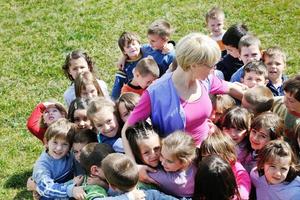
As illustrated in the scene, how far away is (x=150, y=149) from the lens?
455 cm

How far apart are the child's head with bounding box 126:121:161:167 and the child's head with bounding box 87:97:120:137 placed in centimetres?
61

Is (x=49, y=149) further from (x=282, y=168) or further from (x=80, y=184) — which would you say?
(x=282, y=168)

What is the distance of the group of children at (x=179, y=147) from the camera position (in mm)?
4273

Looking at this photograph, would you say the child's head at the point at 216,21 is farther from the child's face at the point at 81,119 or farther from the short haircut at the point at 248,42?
the child's face at the point at 81,119

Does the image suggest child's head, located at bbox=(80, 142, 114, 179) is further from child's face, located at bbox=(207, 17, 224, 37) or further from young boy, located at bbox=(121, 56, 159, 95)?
child's face, located at bbox=(207, 17, 224, 37)

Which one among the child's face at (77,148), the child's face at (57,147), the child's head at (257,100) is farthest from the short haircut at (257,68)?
the child's face at (57,147)

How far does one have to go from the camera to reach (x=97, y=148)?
4.82 meters

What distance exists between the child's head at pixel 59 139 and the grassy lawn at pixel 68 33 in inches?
78.9

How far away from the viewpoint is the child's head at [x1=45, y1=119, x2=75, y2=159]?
213 inches

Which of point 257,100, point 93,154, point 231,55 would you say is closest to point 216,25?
point 231,55

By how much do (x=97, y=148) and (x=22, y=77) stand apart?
4.89 m

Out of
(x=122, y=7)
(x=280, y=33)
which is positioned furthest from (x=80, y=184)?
(x=122, y=7)

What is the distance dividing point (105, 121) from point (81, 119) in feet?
2.14

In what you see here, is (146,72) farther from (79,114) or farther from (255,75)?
(255,75)
